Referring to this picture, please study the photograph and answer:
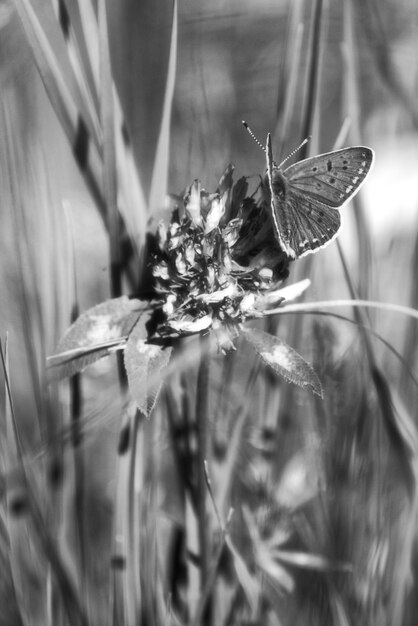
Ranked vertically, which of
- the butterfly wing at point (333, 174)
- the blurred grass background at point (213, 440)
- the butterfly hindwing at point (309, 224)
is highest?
the butterfly wing at point (333, 174)

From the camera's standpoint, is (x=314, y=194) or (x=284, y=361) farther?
(x=314, y=194)

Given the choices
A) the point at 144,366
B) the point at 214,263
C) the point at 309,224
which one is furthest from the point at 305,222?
the point at 144,366

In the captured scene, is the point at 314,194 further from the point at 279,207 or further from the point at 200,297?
the point at 200,297

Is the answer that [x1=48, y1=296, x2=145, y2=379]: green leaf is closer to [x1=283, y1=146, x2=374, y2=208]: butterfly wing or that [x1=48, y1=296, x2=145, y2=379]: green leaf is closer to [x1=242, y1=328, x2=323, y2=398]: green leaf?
[x1=242, y1=328, x2=323, y2=398]: green leaf

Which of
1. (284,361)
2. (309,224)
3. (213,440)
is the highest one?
(309,224)

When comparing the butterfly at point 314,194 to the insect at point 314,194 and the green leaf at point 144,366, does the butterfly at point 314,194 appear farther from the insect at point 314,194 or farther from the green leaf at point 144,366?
the green leaf at point 144,366

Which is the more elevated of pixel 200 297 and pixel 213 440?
pixel 200 297

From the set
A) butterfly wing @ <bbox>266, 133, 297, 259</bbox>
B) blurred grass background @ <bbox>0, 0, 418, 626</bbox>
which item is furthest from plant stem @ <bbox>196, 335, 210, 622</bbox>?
butterfly wing @ <bbox>266, 133, 297, 259</bbox>

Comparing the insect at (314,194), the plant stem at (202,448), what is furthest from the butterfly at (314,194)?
the plant stem at (202,448)

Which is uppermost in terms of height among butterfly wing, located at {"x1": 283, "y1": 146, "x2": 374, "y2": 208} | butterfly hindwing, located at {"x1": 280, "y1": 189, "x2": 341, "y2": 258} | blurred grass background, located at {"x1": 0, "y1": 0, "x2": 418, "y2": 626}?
butterfly wing, located at {"x1": 283, "y1": 146, "x2": 374, "y2": 208}
